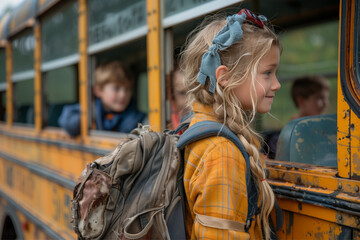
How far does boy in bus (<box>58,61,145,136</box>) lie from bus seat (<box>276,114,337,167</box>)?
54.3 inches

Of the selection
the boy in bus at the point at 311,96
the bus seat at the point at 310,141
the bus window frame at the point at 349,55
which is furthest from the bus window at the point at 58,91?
the bus window frame at the point at 349,55

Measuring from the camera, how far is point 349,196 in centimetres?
97

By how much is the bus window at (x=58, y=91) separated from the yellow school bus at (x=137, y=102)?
0.08 feet

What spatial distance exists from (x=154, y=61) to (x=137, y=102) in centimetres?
334

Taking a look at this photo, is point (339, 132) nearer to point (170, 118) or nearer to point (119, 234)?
point (119, 234)

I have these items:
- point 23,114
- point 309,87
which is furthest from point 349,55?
point 23,114

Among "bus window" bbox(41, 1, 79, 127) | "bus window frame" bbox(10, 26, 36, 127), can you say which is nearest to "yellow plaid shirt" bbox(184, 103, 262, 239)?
"bus window" bbox(41, 1, 79, 127)

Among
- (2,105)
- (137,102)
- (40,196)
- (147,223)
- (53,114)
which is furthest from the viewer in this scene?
(2,105)

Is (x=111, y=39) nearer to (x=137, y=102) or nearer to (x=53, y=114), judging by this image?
(x=53, y=114)

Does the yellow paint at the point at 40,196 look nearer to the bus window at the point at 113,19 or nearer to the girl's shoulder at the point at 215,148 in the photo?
the bus window at the point at 113,19

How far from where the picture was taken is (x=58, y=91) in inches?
200

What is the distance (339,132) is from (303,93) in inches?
96.2

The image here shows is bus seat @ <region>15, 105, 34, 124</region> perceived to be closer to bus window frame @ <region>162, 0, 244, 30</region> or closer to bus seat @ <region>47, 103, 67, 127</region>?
bus seat @ <region>47, 103, 67, 127</region>

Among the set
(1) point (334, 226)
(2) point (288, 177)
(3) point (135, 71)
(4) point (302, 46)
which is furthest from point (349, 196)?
(4) point (302, 46)
